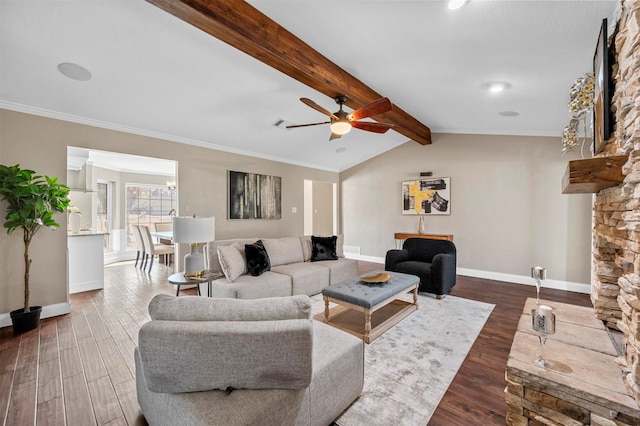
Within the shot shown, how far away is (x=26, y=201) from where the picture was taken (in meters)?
2.88

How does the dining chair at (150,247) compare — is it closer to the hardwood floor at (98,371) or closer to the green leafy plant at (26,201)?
the hardwood floor at (98,371)

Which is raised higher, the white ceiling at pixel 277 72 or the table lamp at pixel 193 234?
the white ceiling at pixel 277 72

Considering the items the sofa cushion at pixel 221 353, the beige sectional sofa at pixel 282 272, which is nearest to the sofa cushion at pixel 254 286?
the beige sectional sofa at pixel 282 272

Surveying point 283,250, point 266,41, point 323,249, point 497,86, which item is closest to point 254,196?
point 283,250

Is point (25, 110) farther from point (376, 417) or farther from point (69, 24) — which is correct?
point (376, 417)

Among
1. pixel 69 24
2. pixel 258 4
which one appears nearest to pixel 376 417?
pixel 258 4

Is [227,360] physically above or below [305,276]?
above

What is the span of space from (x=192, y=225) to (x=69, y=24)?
194cm

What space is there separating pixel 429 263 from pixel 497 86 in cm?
261

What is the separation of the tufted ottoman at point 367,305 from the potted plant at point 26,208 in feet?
10.5

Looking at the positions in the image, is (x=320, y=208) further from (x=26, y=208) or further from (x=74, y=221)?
(x=26, y=208)

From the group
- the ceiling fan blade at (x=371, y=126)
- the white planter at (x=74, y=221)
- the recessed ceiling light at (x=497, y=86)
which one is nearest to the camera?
the recessed ceiling light at (x=497, y=86)

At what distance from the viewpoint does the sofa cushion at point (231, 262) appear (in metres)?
3.23

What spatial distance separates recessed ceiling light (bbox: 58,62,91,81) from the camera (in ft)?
8.57
